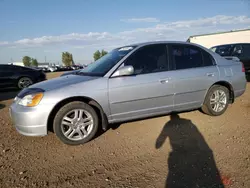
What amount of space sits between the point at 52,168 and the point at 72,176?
0.37 metres

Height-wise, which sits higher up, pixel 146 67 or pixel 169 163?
pixel 146 67

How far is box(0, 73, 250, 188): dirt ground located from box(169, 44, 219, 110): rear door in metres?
0.47

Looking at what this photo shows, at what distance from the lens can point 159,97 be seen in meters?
3.62

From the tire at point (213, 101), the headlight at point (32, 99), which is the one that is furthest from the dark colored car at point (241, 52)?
the headlight at point (32, 99)

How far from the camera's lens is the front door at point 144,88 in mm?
3354

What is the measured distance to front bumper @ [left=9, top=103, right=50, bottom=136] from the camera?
2.98 meters

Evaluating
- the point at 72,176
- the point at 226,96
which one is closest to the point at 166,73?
the point at 226,96

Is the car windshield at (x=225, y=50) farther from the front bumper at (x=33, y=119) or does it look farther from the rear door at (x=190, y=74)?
the front bumper at (x=33, y=119)

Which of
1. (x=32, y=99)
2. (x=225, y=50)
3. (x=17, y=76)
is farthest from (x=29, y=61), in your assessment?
(x=32, y=99)

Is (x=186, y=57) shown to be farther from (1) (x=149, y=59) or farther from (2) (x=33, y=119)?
(2) (x=33, y=119)

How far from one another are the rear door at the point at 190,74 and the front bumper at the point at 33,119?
7.53 ft

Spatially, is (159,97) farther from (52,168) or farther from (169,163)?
(52,168)

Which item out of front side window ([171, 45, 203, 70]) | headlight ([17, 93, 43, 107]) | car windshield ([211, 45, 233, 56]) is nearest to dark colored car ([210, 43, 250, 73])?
car windshield ([211, 45, 233, 56])

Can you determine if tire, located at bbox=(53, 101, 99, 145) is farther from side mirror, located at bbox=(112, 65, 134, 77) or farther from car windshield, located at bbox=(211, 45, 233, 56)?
car windshield, located at bbox=(211, 45, 233, 56)
